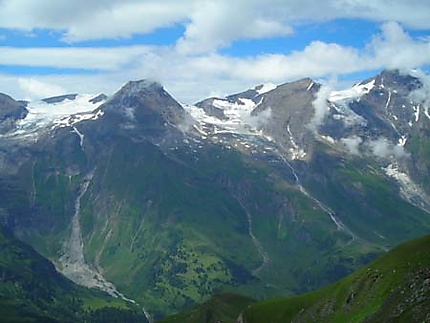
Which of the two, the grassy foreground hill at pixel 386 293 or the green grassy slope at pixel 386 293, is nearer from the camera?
the grassy foreground hill at pixel 386 293

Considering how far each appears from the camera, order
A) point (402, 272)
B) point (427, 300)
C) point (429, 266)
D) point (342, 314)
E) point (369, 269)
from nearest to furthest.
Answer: point (427, 300)
point (429, 266)
point (402, 272)
point (342, 314)
point (369, 269)

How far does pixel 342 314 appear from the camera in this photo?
171m

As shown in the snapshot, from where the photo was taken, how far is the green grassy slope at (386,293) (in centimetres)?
13462

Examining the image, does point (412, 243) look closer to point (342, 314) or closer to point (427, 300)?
point (342, 314)

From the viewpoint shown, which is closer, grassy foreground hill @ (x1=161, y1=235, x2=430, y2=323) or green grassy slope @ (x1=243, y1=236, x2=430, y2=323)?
grassy foreground hill @ (x1=161, y1=235, x2=430, y2=323)

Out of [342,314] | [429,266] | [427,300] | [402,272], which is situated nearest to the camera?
[427,300]

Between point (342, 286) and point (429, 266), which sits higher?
point (429, 266)

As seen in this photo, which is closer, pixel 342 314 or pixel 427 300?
pixel 427 300

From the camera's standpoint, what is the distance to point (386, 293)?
15838 centimetres

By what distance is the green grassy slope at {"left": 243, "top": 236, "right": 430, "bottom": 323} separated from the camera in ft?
442

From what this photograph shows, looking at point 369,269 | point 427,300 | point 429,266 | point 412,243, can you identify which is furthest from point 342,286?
point 427,300

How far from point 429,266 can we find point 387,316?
1993 cm

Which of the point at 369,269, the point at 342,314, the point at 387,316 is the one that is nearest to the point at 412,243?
the point at 369,269

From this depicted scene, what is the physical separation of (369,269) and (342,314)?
62.0ft
